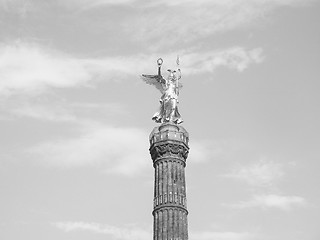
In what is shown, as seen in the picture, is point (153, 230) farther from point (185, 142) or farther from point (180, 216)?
point (185, 142)

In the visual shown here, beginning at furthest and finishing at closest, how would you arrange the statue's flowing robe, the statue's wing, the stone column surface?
the statue's wing → the statue's flowing robe → the stone column surface

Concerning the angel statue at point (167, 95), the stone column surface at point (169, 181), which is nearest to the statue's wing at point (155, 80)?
the angel statue at point (167, 95)

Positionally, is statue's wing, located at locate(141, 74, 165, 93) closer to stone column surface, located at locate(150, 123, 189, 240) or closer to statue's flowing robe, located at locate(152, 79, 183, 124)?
statue's flowing robe, located at locate(152, 79, 183, 124)

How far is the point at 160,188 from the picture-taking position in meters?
37.8

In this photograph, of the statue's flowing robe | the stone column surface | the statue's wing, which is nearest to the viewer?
the stone column surface

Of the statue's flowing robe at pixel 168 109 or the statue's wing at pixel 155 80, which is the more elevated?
the statue's wing at pixel 155 80

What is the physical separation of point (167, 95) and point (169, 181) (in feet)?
21.0

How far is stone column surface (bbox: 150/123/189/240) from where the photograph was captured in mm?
36375

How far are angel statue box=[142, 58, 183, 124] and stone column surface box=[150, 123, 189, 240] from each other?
1.00 m

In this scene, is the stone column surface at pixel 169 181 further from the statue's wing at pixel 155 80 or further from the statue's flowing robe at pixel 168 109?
the statue's wing at pixel 155 80

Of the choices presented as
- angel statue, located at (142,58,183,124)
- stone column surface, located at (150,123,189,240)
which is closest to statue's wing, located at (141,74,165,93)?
angel statue, located at (142,58,183,124)

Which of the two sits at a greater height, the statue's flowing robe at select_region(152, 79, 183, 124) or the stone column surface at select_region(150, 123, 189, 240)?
the statue's flowing robe at select_region(152, 79, 183, 124)

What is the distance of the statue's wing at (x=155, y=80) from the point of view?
4253cm

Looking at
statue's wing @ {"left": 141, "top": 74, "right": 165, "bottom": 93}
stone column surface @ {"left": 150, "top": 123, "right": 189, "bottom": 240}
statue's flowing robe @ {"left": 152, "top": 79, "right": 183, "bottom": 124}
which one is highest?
statue's wing @ {"left": 141, "top": 74, "right": 165, "bottom": 93}
